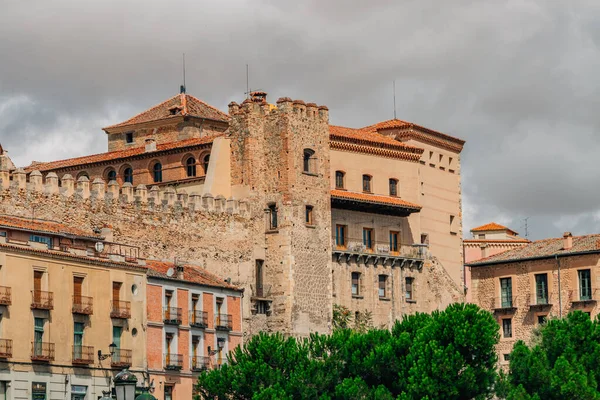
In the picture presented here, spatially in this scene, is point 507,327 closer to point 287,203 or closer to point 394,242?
point 394,242

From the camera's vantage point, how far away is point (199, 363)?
230 feet

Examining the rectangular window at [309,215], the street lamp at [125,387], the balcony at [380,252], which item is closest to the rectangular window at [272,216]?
the rectangular window at [309,215]

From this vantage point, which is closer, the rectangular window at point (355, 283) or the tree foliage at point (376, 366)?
the tree foliage at point (376, 366)

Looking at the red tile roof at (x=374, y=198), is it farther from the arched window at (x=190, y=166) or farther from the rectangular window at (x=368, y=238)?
the arched window at (x=190, y=166)

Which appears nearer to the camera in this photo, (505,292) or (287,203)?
(287,203)

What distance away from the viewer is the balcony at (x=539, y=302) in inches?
3440

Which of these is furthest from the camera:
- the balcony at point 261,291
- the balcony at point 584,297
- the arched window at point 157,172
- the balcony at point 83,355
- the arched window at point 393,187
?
the arched window at point 393,187

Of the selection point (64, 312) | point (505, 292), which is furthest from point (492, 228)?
point (64, 312)

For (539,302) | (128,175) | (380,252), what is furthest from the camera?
(539,302)

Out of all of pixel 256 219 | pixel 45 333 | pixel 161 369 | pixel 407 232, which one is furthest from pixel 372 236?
pixel 45 333

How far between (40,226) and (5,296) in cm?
612

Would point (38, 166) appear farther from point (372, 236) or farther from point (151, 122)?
point (372, 236)

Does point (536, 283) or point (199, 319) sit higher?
point (536, 283)

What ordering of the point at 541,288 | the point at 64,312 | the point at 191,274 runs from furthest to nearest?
the point at 541,288, the point at 191,274, the point at 64,312
